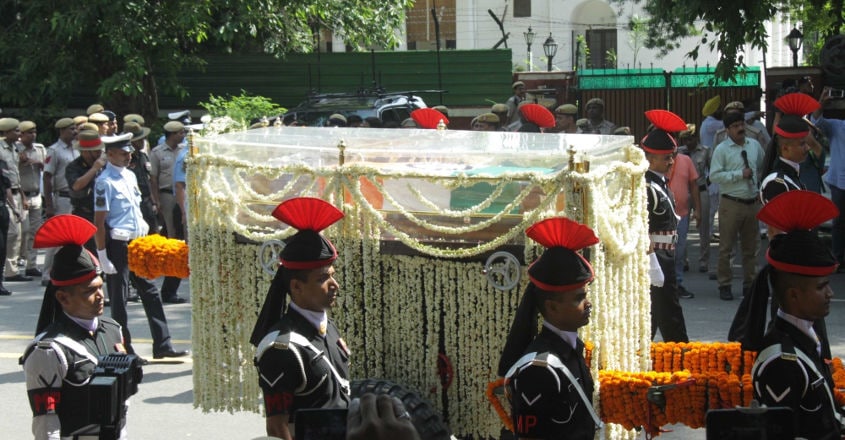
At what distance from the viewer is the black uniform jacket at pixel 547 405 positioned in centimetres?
439

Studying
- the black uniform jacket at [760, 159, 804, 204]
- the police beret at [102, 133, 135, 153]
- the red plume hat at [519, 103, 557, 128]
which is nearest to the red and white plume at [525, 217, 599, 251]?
the red plume hat at [519, 103, 557, 128]

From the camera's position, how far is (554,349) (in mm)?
4605

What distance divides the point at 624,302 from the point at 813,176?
7.25 meters

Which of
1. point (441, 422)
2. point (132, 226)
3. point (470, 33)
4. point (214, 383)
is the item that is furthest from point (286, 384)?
point (470, 33)

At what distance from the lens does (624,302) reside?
20.3 ft

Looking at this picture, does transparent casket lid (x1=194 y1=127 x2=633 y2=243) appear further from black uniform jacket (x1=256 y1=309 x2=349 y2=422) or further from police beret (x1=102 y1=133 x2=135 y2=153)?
police beret (x1=102 y1=133 x2=135 y2=153)

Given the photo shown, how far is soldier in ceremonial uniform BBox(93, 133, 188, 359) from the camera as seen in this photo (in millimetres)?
9094

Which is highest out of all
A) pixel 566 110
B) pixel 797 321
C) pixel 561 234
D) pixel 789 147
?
pixel 566 110

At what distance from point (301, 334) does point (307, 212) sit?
1.91 feet

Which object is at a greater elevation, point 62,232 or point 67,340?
point 62,232

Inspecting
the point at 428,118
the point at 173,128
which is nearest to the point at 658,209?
the point at 428,118

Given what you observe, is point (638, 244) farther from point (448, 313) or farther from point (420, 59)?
point (420, 59)

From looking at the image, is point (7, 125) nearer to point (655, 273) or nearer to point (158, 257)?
point (158, 257)

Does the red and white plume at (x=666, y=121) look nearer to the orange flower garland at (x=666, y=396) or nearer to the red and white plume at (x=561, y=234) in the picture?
the orange flower garland at (x=666, y=396)
